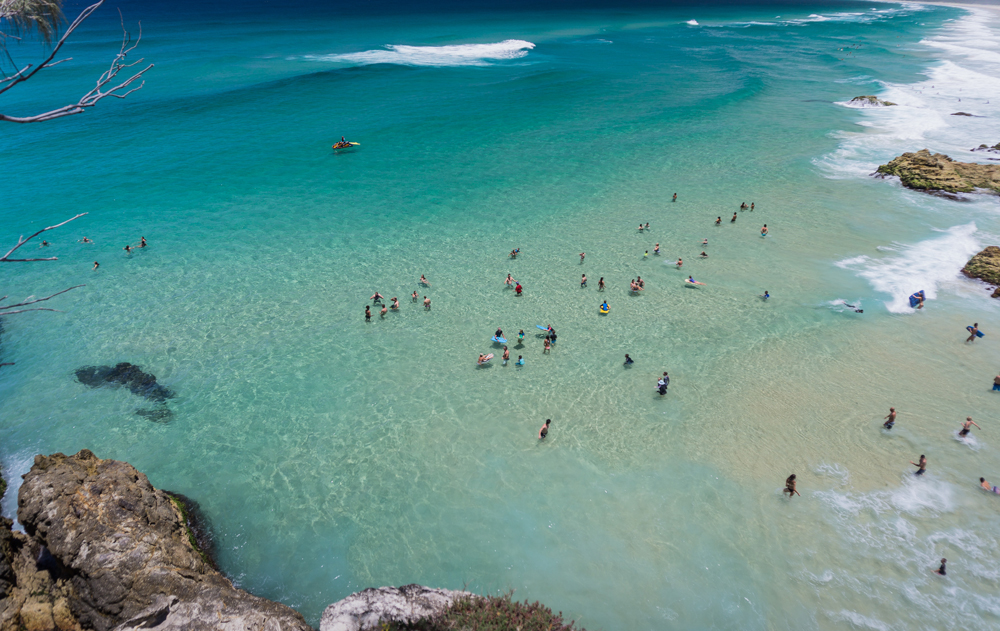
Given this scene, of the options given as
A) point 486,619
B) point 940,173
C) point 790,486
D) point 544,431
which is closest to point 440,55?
point 940,173

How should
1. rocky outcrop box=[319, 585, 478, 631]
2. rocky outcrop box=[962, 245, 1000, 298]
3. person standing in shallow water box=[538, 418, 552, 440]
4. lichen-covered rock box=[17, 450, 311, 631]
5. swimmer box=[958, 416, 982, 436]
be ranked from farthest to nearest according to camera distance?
rocky outcrop box=[962, 245, 1000, 298], person standing in shallow water box=[538, 418, 552, 440], swimmer box=[958, 416, 982, 436], rocky outcrop box=[319, 585, 478, 631], lichen-covered rock box=[17, 450, 311, 631]

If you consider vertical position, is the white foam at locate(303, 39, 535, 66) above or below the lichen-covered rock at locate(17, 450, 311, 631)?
above

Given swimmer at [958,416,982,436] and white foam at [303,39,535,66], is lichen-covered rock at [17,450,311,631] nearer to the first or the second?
swimmer at [958,416,982,436]

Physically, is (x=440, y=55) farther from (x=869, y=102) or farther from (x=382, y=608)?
(x=382, y=608)

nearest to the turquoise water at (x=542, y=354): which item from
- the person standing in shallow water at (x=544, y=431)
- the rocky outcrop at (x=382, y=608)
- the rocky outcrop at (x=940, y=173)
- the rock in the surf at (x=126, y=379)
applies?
the person standing in shallow water at (x=544, y=431)

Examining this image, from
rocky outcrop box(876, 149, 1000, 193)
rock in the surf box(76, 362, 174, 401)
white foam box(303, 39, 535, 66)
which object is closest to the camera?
rock in the surf box(76, 362, 174, 401)

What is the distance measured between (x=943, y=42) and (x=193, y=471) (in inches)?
5989

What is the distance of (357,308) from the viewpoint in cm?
3044

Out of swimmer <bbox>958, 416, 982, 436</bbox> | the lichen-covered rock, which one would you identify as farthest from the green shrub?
swimmer <bbox>958, 416, 982, 436</bbox>

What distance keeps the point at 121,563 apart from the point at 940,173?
5739cm

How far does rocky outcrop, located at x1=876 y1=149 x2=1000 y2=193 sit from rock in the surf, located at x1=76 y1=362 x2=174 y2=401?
55.1 meters

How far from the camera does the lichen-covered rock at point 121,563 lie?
40.7 feet

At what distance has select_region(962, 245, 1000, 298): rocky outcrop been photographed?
3066 cm

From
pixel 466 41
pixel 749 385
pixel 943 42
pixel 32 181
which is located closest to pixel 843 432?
pixel 749 385
